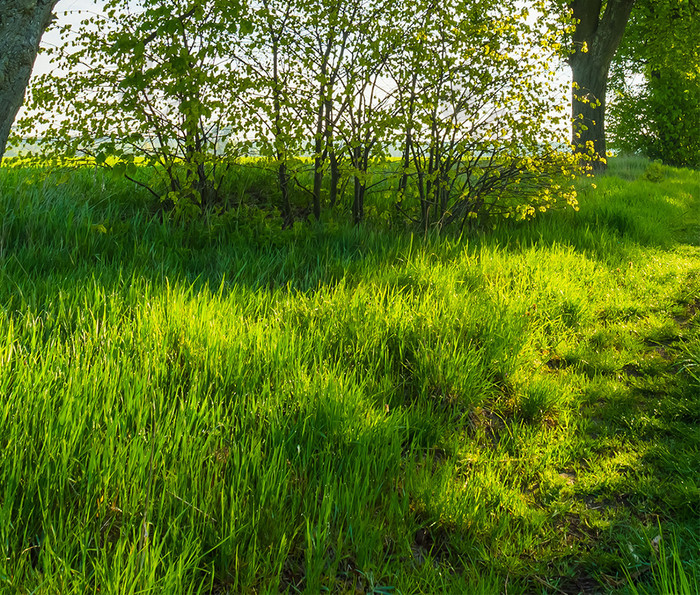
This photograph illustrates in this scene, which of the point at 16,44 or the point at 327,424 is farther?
the point at 16,44

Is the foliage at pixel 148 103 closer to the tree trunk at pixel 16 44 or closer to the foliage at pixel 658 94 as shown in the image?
the tree trunk at pixel 16 44

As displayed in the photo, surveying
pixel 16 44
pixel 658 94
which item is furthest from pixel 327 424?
pixel 658 94

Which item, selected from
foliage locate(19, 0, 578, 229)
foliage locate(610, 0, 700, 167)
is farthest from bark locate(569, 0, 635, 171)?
foliage locate(19, 0, 578, 229)

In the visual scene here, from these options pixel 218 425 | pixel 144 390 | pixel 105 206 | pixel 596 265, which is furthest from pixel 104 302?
pixel 596 265

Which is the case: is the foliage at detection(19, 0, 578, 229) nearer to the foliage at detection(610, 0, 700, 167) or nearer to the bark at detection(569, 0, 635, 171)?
the bark at detection(569, 0, 635, 171)

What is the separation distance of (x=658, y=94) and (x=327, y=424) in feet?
80.9

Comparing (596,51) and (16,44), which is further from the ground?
(596,51)

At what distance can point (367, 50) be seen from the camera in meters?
5.64

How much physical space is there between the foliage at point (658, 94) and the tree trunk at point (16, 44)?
17490 millimetres

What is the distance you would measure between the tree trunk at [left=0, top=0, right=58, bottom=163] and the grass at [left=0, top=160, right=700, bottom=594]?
1109mm

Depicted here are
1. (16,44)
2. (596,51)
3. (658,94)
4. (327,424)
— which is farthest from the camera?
(658,94)

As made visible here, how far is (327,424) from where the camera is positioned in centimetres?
266

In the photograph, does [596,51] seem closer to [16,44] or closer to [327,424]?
[16,44]

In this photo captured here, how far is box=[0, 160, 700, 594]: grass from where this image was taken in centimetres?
194
